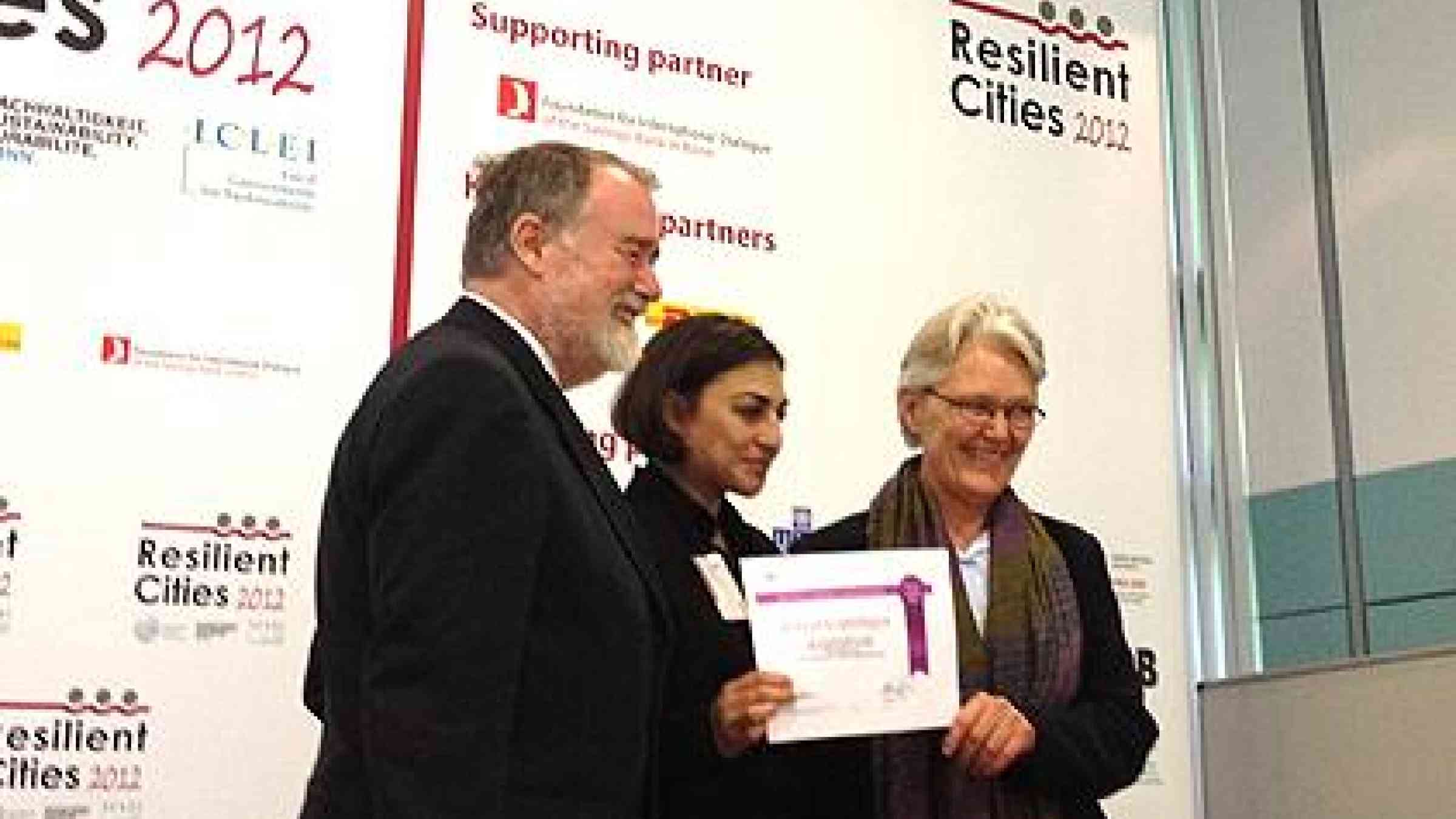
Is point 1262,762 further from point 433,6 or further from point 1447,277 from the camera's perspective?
point 433,6

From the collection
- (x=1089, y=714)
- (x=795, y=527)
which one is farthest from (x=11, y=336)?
(x=1089, y=714)

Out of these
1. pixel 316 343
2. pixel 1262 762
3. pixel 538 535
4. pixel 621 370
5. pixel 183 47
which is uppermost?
pixel 183 47

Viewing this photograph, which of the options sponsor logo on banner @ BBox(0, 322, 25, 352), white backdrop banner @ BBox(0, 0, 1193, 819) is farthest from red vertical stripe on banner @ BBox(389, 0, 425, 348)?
sponsor logo on banner @ BBox(0, 322, 25, 352)

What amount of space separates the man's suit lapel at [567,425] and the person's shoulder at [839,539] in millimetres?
562

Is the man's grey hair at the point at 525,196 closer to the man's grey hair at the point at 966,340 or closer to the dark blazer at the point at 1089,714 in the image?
the man's grey hair at the point at 966,340

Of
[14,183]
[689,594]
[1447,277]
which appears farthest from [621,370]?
[1447,277]

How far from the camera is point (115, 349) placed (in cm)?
268

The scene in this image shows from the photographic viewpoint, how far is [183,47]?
280 cm

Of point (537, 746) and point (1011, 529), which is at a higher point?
point (1011, 529)

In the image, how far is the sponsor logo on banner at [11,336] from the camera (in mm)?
2605

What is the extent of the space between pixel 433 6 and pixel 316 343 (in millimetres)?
594

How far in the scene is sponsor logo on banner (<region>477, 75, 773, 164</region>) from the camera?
3.09 m

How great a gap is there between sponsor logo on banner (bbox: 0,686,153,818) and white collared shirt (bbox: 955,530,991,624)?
1.13 metres

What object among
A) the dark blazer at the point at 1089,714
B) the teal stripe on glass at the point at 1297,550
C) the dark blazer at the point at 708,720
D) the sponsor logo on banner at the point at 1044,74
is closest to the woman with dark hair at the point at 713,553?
the dark blazer at the point at 708,720
